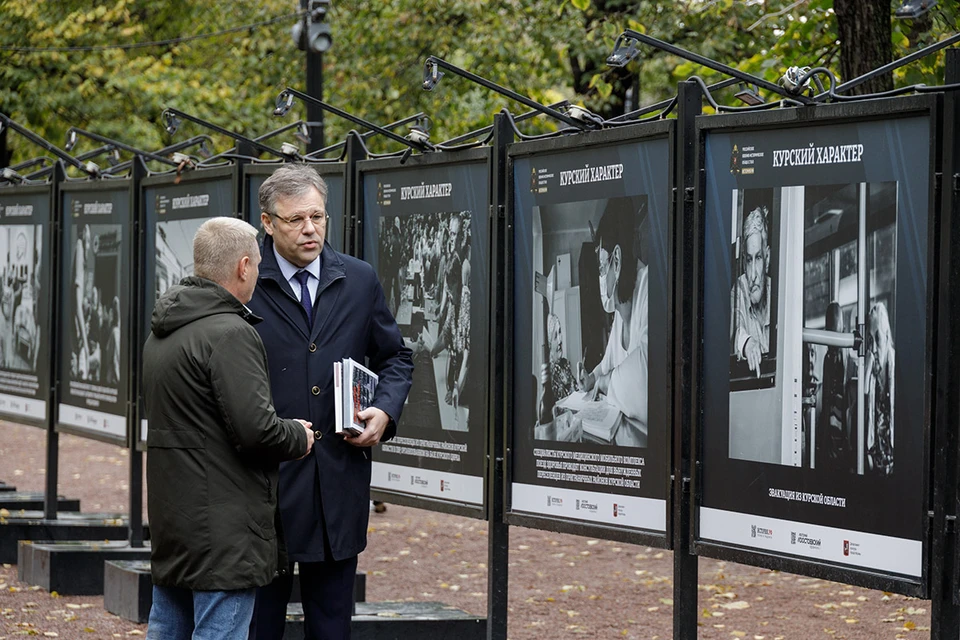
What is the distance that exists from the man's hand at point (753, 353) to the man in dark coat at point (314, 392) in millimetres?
1175

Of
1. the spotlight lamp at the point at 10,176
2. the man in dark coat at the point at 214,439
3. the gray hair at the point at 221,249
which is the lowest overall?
the man in dark coat at the point at 214,439

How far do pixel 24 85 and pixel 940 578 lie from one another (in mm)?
17578

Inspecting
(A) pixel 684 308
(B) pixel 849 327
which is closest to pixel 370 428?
(A) pixel 684 308

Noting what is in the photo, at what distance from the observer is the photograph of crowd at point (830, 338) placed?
4180 millimetres

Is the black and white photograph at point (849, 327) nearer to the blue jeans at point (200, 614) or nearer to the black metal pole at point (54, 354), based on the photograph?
the blue jeans at point (200, 614)

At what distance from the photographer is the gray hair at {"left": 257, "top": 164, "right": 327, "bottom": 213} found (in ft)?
15.3

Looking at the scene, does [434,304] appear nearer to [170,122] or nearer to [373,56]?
[170,122]

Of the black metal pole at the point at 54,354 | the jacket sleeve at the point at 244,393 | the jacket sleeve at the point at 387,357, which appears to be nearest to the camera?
the jacket sleeve at the point at 244,393

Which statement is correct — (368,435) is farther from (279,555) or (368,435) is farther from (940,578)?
(940,578)

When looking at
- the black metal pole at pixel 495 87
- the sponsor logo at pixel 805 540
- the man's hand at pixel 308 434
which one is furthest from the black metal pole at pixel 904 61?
the man's hand at pixel 308 434

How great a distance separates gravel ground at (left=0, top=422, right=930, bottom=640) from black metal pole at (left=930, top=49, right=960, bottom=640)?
12.5 feet

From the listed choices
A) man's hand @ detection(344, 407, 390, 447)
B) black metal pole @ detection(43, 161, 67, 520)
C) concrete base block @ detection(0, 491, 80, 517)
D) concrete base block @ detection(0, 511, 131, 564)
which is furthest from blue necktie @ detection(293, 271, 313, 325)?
concrete base block @ detection(0, 491, 80, 517)

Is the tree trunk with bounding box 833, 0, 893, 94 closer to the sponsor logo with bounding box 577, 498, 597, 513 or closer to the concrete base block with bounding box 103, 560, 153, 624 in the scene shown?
the sponsor logo with bounding box 577, 498, 597, 513

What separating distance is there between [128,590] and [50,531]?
76.1 inches
